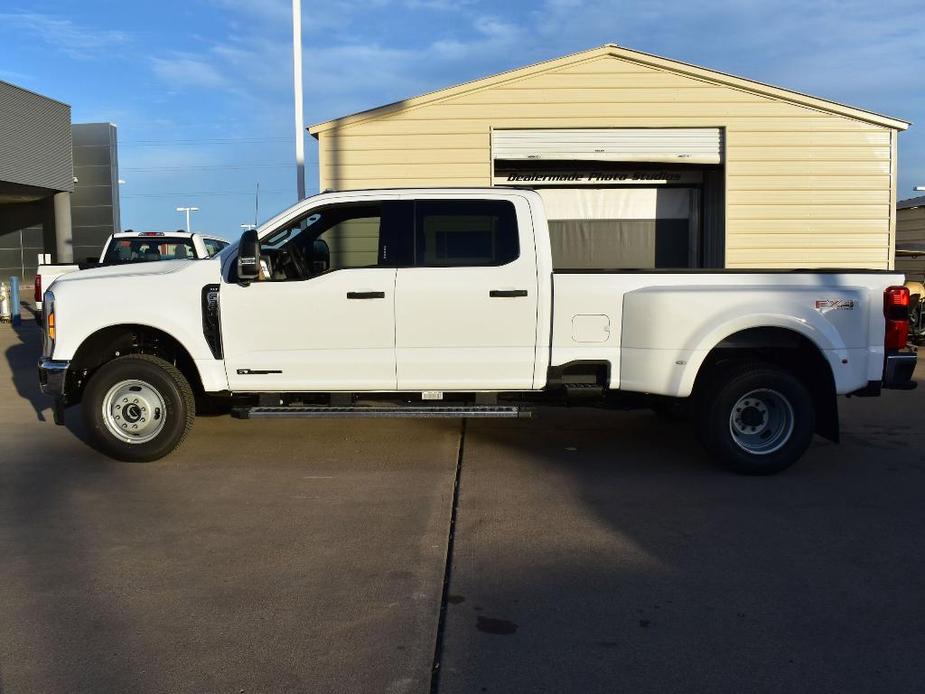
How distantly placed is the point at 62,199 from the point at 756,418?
2908cm

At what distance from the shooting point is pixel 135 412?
22.1ft

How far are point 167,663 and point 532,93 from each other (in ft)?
35.7

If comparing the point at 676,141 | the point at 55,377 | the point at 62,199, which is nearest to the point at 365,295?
the point at 55,377

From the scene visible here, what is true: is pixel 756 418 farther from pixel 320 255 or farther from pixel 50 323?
pixel 50 323

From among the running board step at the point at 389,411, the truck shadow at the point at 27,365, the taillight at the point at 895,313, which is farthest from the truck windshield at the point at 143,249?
the taillight at the point at 895,313

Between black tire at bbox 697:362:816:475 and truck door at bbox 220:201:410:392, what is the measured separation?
246cm

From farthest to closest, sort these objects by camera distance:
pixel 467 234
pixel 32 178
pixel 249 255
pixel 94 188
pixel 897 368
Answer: pixel 94 188 → pixel 32 178 → pixel 467 234 → pixel 897 368 → pixel 249 255

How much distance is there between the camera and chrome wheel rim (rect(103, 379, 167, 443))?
6.68 m

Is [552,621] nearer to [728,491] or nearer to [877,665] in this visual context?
[877,665]

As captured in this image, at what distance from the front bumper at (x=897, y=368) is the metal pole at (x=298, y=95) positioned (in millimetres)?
9874

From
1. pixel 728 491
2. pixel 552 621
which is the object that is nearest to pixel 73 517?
pixel 552 621

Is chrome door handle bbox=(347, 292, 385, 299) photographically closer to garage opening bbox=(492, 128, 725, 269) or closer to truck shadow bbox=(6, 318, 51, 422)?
truck shadow bbox=(6, 318, 51, 422)

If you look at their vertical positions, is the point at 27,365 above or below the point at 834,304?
below

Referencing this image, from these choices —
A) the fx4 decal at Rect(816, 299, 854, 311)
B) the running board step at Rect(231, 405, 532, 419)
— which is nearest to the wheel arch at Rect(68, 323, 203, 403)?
the running board step at Rect(231, 405, 532, 419)
